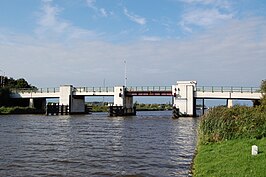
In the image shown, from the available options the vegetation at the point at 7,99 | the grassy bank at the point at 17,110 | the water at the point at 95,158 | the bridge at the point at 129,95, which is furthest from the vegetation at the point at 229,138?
the vegetation at the point at 7,99

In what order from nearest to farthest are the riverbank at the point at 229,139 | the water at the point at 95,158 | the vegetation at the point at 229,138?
the riverbank at the point at 229,139 → the vegetation at the point at 229,138 → the water at the point at 95,158

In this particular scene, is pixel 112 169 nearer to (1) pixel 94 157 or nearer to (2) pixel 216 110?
(1) pixel 94 157

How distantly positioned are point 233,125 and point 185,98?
56735mm

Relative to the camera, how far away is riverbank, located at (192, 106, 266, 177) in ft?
49.6

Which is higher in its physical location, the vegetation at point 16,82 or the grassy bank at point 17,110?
the vegetation at point 16,82

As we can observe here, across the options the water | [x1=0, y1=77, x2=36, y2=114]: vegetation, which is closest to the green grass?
the water

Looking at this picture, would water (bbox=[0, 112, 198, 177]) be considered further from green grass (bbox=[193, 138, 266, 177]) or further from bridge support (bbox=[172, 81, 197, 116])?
bridge support (bbox=[172, 81, 197, 116])

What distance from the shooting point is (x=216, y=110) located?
80.9ft

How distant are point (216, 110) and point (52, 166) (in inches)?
445

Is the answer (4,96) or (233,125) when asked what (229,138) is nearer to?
(233,125)

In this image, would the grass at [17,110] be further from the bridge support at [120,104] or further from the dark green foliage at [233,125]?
the dark green foliage at [233,125]

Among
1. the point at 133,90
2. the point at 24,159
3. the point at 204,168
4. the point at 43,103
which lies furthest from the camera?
the point at 43,103

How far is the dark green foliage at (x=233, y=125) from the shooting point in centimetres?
2186

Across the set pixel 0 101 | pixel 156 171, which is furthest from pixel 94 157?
pixel 0 101
